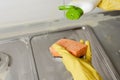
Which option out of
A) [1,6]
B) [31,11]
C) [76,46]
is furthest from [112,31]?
[1,6]

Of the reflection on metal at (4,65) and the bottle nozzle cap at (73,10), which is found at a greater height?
the bottle nozzle cap at (73,10)

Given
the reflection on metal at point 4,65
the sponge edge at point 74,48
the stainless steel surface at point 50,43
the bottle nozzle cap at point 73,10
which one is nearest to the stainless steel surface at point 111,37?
the stainless steel surface at point 50,43

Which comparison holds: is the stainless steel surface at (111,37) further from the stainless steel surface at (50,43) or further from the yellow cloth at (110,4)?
the yellow cloth at (110,4)

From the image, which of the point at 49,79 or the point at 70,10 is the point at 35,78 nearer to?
the point at 49,79

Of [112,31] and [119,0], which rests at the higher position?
[119,0]

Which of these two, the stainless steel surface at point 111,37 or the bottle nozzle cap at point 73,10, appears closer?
the bottle nozzle cap at point 73,10

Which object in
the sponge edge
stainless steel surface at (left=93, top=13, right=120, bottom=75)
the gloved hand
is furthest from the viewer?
stainless steel surface at (left=93, top=13, right=120, bottom=75)

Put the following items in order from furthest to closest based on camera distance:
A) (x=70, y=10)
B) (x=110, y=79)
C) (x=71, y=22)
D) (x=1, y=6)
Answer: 1. (x=71, y=22)
2. (x=1, y=6)
3. (x=110, y=79)
4. (x=70, y=10)

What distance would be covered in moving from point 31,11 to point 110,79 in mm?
407

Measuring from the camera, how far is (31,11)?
823 mm

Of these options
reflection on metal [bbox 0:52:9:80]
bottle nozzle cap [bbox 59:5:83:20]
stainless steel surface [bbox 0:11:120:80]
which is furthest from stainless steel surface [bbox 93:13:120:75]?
reflection on metal [bbox 0:52:9:80]

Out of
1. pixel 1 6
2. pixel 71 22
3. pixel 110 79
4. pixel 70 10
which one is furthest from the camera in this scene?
pixel 71 22

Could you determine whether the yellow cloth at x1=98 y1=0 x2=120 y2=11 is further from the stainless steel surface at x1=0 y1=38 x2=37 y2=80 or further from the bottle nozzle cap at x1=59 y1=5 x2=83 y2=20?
the stainless steel surface at x1=0 y1=38 x2=37 y2=80

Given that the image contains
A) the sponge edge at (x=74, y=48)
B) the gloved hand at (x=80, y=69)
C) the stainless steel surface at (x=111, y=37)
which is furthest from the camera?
the stainless steel surface at (x=111, y=37)
